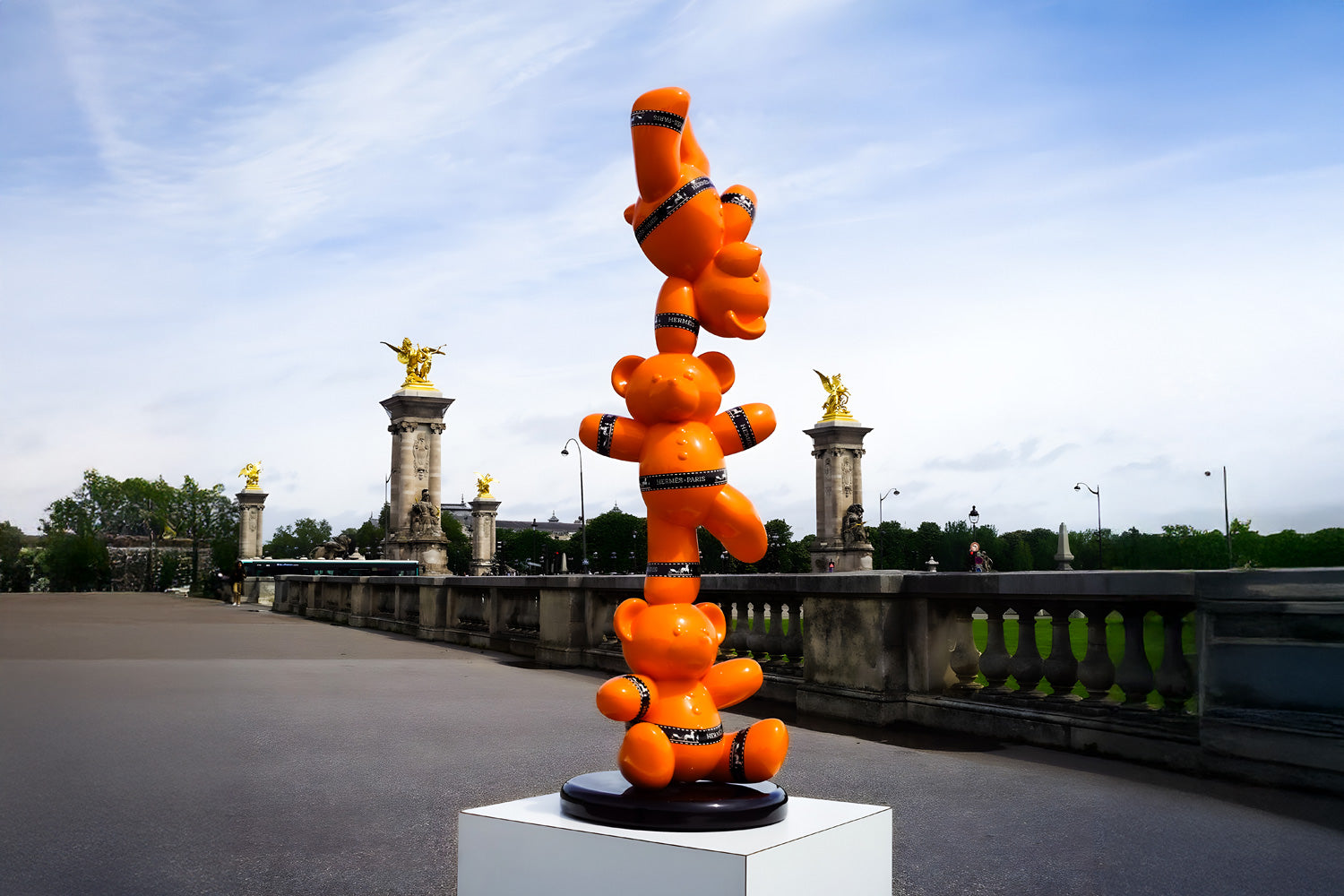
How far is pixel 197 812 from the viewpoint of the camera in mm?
5676

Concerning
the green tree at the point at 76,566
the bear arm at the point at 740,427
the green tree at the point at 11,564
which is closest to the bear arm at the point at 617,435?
the bear arm at the point at 740,427

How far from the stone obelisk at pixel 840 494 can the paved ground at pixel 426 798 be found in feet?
177

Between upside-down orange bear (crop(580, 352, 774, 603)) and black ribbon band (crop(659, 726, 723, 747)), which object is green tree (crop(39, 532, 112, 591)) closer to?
upside-down orange bear (crop(580, 352, 774, 603))

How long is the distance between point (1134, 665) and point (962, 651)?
163 centimetres

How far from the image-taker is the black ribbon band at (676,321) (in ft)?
13.8

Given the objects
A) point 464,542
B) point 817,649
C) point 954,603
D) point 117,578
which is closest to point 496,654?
point 817,649

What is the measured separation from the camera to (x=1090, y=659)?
7.53 meters

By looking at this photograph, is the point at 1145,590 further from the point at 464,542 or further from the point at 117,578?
the point at 464,542

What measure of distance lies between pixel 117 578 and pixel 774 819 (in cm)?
11075

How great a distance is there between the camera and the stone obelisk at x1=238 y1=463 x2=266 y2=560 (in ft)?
254

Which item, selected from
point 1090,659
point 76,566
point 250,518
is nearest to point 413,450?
point 250,518

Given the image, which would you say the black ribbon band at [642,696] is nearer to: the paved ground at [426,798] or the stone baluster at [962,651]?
the paved ground at [426,798]

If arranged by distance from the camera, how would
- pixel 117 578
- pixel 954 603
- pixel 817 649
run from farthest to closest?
pixel 117 578 < pixel 817 649 < pixel 954 603

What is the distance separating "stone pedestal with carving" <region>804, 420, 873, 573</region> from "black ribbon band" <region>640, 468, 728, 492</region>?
2352 inches
